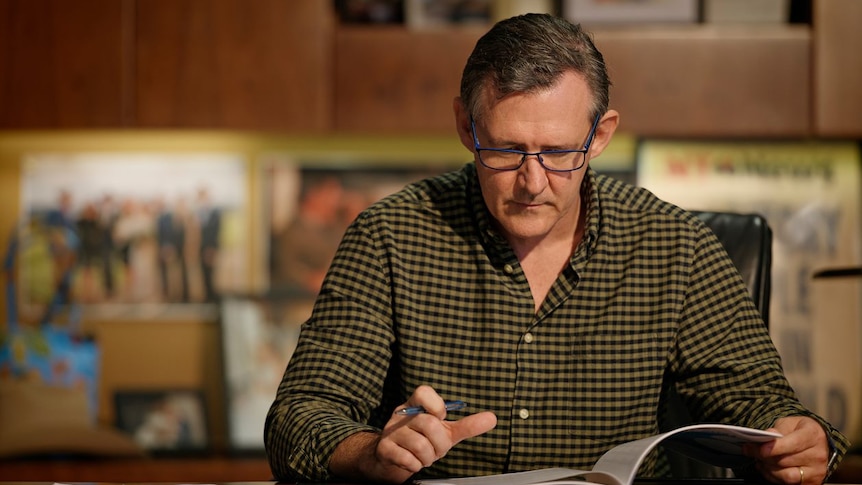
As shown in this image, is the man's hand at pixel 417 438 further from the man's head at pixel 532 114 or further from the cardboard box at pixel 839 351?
the cardboard box at pixel 839 351

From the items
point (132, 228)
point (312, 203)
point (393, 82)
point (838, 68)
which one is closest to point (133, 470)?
point (132, 228)

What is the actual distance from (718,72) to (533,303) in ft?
4.54

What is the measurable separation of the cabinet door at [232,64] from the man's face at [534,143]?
1.25 metres

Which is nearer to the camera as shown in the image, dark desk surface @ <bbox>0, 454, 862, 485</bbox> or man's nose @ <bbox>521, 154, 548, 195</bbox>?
man's nose @ <bbox>521, 154, 548, 195</bbox>

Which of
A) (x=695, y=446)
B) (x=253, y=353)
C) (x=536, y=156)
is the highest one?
(x=536, y=156)

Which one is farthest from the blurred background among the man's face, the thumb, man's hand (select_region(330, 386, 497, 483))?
the thumb

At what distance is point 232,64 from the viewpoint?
269cm

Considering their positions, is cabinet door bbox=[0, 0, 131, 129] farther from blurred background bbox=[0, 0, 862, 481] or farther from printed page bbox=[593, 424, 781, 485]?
printed page bbox=[593, 424, 781, 485]

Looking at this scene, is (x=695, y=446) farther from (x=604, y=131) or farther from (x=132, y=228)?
(x=132, y=228)

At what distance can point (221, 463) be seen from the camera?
2.69 metres

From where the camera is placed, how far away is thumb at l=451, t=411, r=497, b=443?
3.59 ft

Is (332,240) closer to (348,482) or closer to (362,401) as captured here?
(362,401)

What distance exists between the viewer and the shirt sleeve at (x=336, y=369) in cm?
133

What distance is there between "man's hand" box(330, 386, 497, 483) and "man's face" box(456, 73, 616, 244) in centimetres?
40
